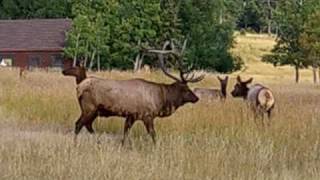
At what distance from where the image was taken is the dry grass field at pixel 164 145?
32.7ft

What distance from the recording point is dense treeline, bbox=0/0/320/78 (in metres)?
55.7

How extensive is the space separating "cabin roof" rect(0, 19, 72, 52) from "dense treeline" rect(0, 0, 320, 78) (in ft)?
7.42

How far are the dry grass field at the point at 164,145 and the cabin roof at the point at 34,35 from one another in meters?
42.2

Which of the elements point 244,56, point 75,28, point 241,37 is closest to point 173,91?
point 75,28

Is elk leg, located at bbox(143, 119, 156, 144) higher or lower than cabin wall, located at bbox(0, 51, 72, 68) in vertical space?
higher

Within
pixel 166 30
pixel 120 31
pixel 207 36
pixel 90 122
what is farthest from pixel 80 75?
pixel 207 36

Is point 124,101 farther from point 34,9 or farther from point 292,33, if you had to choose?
point 34,9

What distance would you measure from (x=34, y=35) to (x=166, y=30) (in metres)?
11.5

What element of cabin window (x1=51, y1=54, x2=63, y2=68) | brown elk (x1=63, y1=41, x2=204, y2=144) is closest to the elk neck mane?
brown elk (x1=63, y1=41, x2=204, y2=144)

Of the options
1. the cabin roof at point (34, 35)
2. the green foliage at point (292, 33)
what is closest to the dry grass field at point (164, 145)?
the green foliage at point (292, 33)

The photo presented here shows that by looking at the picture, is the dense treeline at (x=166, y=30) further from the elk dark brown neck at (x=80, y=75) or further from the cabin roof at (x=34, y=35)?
the elk dark brown neck at (x=80, y=75)

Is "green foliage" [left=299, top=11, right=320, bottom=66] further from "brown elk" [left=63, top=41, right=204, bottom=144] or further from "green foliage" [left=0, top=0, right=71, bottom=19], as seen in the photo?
"brown elk" [left=63, top=41, right=204, bottom=144]

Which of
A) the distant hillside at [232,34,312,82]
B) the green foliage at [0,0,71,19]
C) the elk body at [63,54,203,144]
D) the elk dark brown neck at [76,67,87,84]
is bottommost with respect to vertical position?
the distant hillside at [232,34,312,82]

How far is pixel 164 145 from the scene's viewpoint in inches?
473
